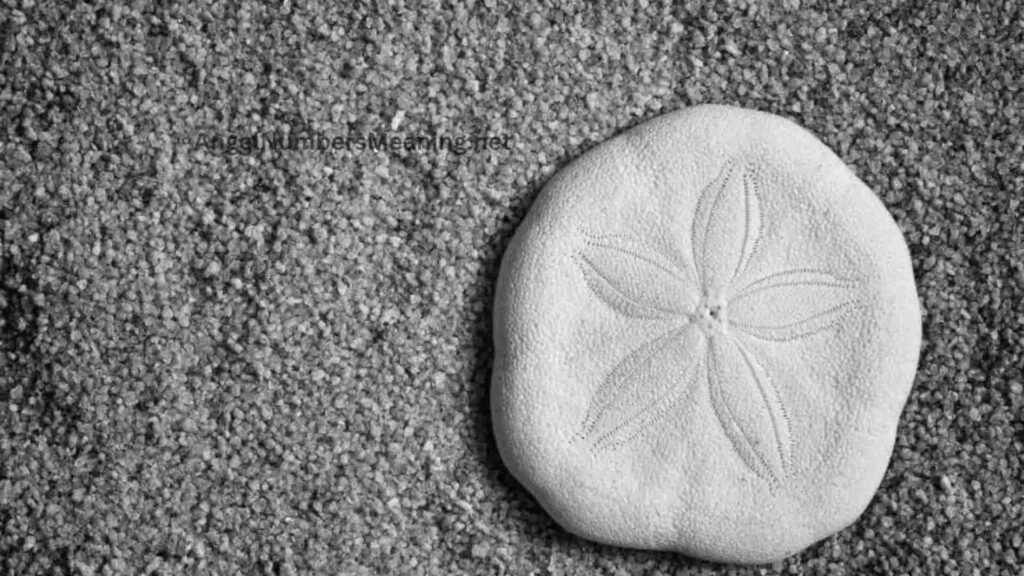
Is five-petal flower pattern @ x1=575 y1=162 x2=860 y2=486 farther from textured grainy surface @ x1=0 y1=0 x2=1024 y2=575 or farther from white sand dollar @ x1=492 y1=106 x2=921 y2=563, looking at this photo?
textured grainy surface @ x1=0 y1=0 x2=1024 y2=575

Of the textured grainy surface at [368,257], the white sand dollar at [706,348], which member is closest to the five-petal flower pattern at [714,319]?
the white sand dollar at [706,348]

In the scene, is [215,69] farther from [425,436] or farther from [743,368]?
[743,368]

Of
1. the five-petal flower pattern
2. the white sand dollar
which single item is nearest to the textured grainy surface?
the white sand dollar

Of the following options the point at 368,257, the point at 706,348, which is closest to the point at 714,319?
the point at 706,348

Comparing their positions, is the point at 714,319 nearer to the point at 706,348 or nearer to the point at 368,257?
the point at 706,348

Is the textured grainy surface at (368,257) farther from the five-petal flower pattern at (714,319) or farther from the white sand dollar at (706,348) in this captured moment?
the five-petal flower pattern at (714,319)
